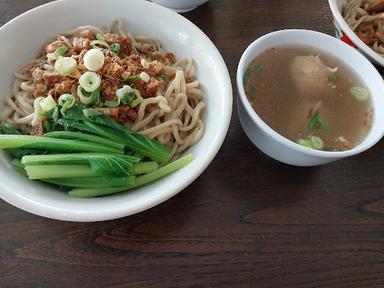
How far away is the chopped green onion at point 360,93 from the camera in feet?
4.40

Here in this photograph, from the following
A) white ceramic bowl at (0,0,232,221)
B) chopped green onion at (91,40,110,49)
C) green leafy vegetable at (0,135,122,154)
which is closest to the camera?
white ceramic bowl at (0,0,232,221)

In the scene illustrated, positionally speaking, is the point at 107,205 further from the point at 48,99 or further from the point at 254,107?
the point at 254,107

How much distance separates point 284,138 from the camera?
1.15 metres

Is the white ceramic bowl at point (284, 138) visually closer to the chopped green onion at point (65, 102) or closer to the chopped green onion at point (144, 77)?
the chopped green onion at point (144, 77)

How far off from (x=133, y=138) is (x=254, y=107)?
0.41 m

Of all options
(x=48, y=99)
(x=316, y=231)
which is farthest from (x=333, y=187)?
(x=48, y=99)

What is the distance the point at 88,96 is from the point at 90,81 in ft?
0.15

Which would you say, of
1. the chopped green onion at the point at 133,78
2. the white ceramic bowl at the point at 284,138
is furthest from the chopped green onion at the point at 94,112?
the white ceramic bowl at the point at 284,138

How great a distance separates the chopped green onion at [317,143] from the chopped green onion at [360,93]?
9.2 inches

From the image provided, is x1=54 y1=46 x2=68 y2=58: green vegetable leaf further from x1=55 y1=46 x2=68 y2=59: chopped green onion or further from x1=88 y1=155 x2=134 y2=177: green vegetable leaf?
x1=88 y1=155 x2=134 y2=177: green vegetable leaf

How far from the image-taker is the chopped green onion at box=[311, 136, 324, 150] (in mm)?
1225

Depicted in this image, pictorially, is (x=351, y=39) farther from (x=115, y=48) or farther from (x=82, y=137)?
(x=82, y=137)

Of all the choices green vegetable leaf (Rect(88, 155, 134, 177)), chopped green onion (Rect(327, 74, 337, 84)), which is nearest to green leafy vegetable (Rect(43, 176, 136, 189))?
green vegetable leaf (Rect(88, 155, 134, 177))

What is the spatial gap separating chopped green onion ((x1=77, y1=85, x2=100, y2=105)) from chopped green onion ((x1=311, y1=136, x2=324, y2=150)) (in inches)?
27.0
